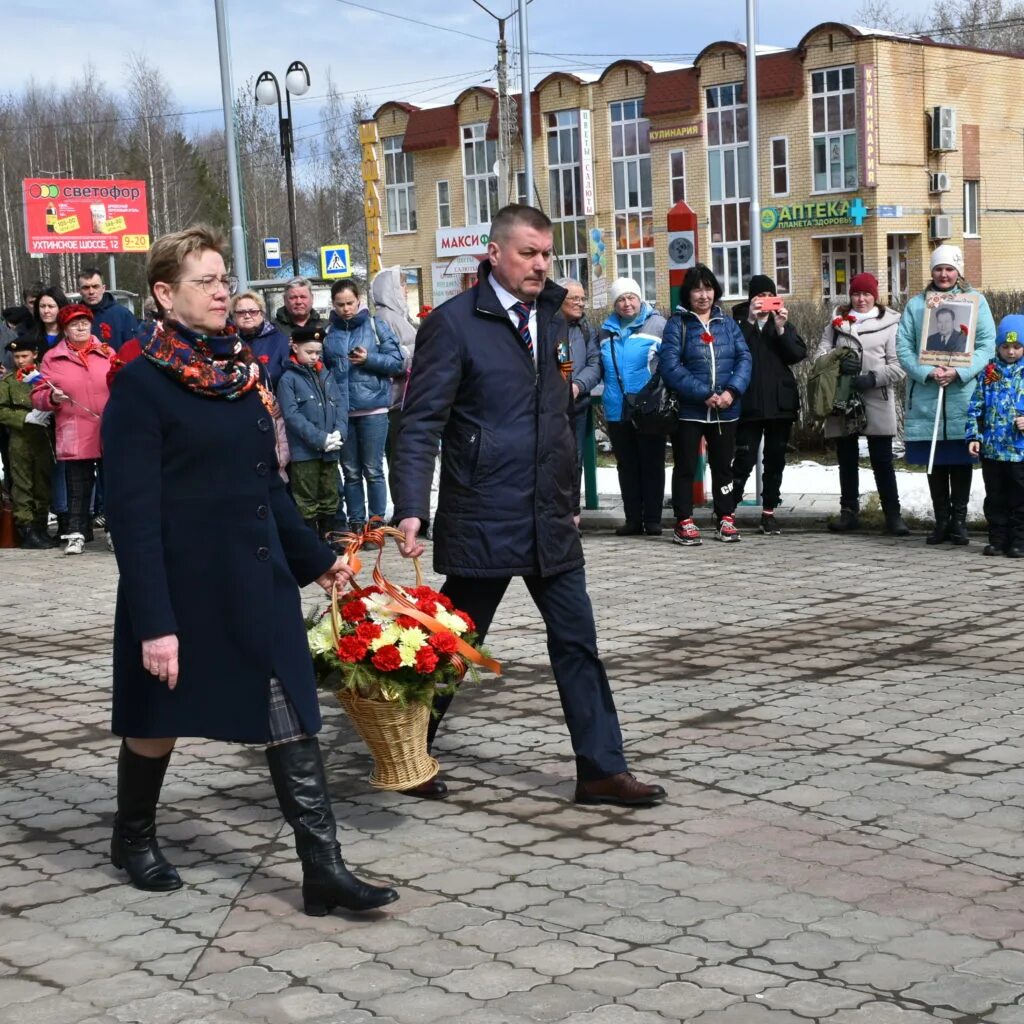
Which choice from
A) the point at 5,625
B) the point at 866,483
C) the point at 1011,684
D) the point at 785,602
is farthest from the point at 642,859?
the point at 866,483

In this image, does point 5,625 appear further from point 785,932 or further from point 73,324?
point 785,932

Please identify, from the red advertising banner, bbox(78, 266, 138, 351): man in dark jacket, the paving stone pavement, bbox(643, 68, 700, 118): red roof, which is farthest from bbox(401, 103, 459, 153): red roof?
the paving stone pavement

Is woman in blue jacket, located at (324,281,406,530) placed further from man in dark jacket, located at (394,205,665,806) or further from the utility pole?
the utility pole

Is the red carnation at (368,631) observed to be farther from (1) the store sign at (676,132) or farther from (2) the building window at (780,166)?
(1) the store sign at (676,132)

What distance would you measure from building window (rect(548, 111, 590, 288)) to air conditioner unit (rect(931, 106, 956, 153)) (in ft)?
46.0

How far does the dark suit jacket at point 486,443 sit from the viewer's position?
562cm

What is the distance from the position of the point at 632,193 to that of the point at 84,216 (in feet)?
66.8

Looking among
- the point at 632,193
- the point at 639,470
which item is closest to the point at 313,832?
the point at 639,470

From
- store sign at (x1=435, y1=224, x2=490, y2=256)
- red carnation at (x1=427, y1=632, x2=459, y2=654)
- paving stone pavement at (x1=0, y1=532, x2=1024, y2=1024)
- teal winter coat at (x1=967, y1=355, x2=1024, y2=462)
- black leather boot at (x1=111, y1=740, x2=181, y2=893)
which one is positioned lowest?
paving stone pavement at (x1=0, y1=532, x2=1024, y2=1024)

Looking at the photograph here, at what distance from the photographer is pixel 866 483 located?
1553 centimetres

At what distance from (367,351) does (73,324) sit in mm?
2429

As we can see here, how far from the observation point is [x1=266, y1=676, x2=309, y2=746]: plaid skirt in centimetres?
465

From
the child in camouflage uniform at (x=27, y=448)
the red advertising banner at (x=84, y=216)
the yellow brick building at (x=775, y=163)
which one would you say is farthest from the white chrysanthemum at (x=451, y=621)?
the red advertising banner at (x=84, y=216)

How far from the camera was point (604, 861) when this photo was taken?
203 inches
